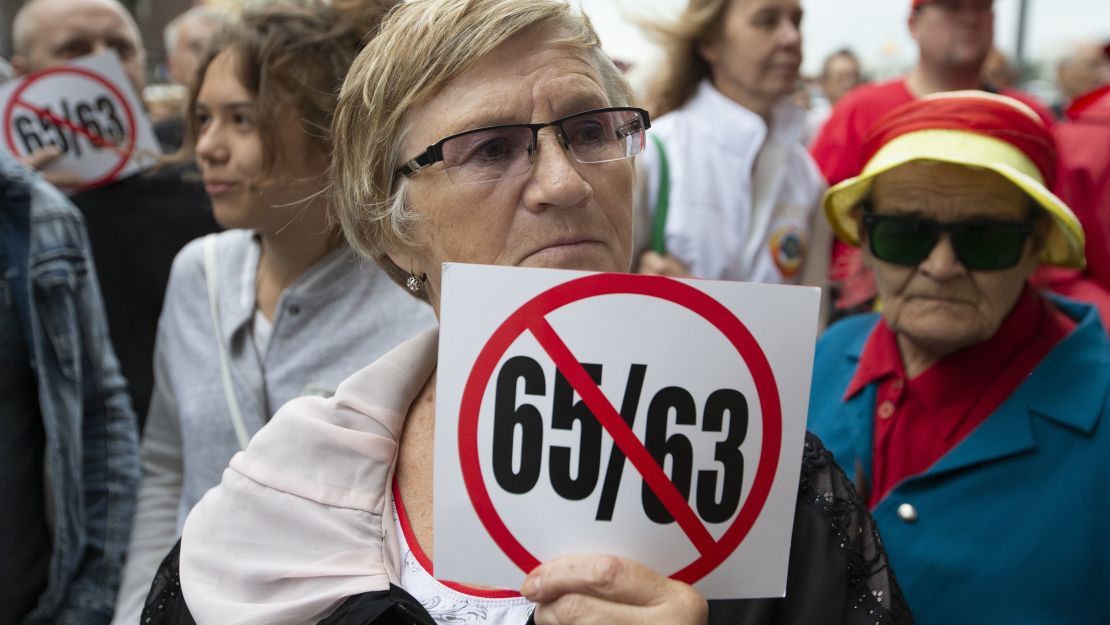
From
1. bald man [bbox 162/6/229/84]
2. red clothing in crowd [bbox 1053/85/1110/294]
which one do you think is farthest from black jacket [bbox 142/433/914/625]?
bald man [bbox 162/6/229/84]

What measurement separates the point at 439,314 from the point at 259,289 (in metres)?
1.11

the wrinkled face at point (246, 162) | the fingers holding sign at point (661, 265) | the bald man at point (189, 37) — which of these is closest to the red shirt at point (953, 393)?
the fingers holding sign at point (661, 265)

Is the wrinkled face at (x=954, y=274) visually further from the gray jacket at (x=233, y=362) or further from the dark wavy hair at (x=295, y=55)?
the dark wavy hair at (x=295, y=55)

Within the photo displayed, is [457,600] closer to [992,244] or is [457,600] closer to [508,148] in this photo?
[508,148]

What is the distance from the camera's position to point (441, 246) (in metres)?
1.79

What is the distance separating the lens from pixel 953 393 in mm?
2336

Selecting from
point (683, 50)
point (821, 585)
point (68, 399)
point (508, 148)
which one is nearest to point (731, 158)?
point (683, 50)

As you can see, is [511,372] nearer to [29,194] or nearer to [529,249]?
[529,249]

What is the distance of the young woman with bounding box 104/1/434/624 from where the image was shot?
2.63 m

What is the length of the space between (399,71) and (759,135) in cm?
220

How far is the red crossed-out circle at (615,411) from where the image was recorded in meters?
1.30

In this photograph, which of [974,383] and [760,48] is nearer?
[974,383]

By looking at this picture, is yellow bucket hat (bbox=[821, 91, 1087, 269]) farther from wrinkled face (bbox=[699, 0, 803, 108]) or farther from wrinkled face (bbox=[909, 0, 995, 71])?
wrinkled face (bbox=[909, 0, 995, 71])

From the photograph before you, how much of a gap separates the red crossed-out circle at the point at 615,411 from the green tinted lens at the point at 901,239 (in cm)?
120
